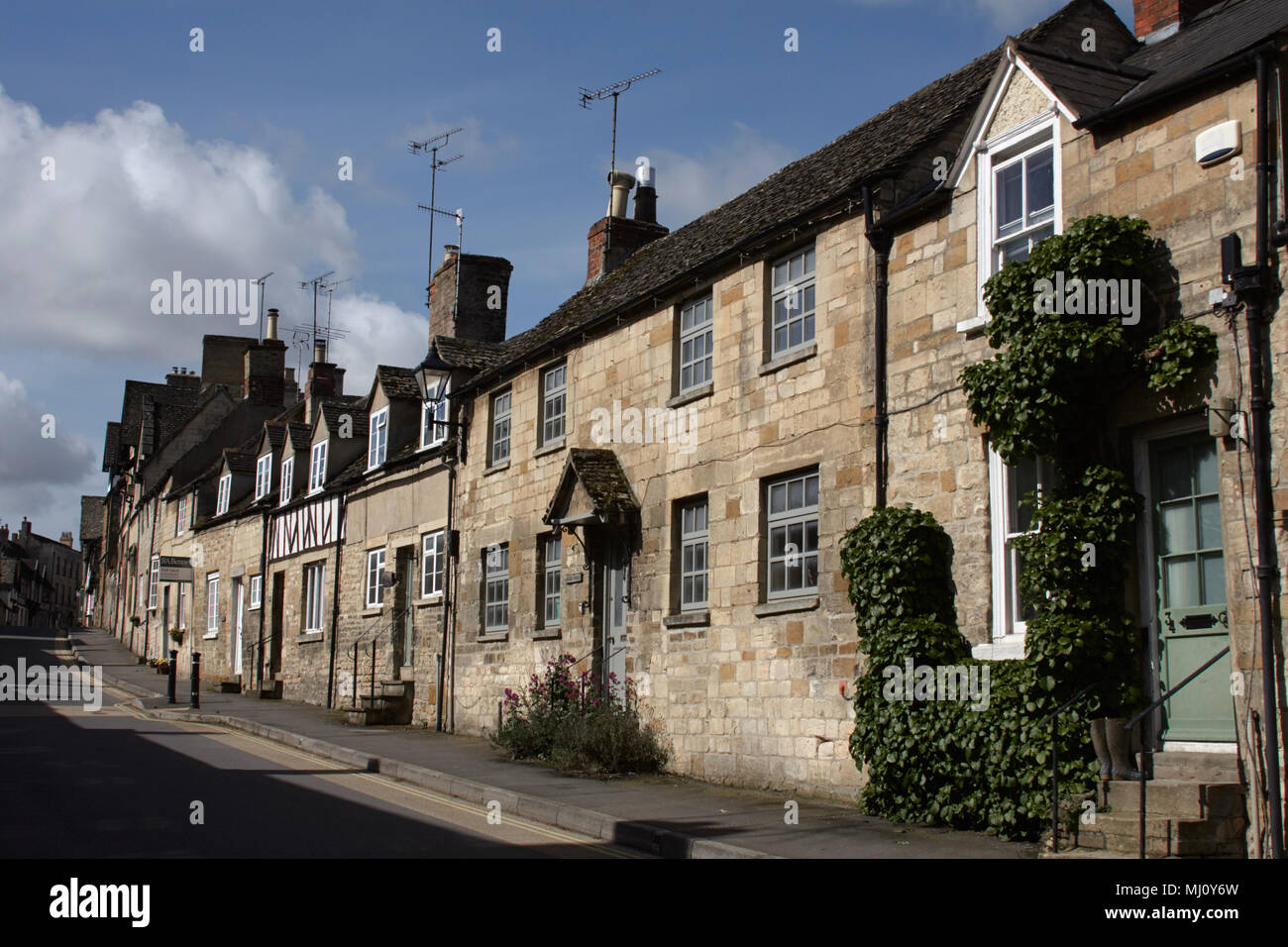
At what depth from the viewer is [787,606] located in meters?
13.2

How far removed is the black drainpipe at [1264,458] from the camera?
817cm

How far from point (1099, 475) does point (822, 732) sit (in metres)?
4.30

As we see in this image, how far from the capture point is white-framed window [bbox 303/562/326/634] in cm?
2759

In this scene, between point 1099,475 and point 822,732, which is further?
point 822,732

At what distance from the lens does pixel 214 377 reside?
49375 millimetres

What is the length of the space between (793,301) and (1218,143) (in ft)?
18.0

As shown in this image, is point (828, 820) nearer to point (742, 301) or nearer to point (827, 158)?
point (742, 301)

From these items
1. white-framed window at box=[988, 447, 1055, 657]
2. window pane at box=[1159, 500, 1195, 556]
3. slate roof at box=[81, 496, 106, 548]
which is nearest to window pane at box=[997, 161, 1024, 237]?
white-framed window at box=[988, 447, 1055, 657]

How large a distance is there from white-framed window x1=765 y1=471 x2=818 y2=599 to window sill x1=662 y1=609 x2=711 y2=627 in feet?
3.57

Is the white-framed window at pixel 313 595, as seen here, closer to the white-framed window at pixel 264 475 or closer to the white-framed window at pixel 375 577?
the white-framed window at pixel 375 577

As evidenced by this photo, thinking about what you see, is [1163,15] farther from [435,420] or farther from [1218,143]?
[435,420]

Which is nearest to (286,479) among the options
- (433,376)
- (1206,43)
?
(433,376)

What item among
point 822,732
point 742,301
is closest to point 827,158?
point 742,301

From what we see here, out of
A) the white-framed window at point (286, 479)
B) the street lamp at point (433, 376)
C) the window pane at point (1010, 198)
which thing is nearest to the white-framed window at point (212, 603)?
the white-framed window at point (286, 479)
